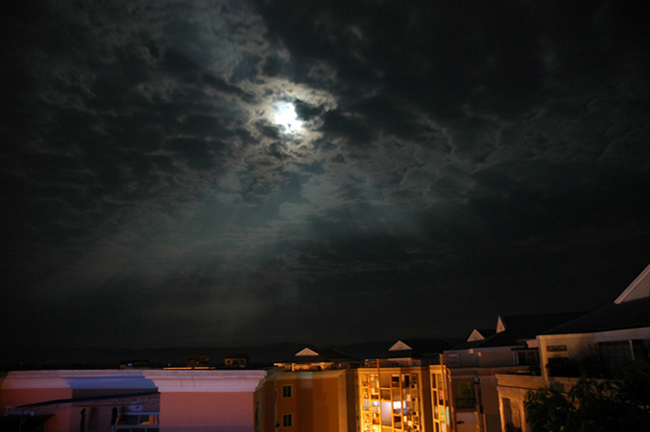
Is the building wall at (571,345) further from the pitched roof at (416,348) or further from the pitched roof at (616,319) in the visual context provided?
the pitched roof at (416,348)

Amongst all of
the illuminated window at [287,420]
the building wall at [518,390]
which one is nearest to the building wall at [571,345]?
the building wall at [518,390]

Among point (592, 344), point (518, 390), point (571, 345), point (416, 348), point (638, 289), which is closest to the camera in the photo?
point (592, 344)

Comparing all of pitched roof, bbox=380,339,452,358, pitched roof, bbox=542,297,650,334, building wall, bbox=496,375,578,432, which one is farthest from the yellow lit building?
pitched roof, bbox=542,297,650,334

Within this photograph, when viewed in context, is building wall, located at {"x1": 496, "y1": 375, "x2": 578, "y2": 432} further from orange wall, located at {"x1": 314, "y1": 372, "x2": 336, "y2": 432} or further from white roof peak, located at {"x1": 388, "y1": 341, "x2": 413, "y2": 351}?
white roof peak, located at {"x1": 388, "y1": 341, "x2": 413, "y2": 351}

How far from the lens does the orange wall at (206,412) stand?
9.73 metres

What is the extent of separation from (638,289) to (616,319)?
3010 mm

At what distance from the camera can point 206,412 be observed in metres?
9.83

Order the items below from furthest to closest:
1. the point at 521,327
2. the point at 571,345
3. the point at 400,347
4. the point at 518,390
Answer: the point at 400,347 < the point at 521,327 < the point at 518,390 < the point at 571,345

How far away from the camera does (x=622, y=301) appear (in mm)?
19969

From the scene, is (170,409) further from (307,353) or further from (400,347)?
(400,347)

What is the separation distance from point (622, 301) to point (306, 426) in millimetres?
18069

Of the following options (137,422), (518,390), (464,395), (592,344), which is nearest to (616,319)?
(592,344)

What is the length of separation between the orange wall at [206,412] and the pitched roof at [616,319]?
1465 centimetres

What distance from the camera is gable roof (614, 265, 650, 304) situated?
18.8m
